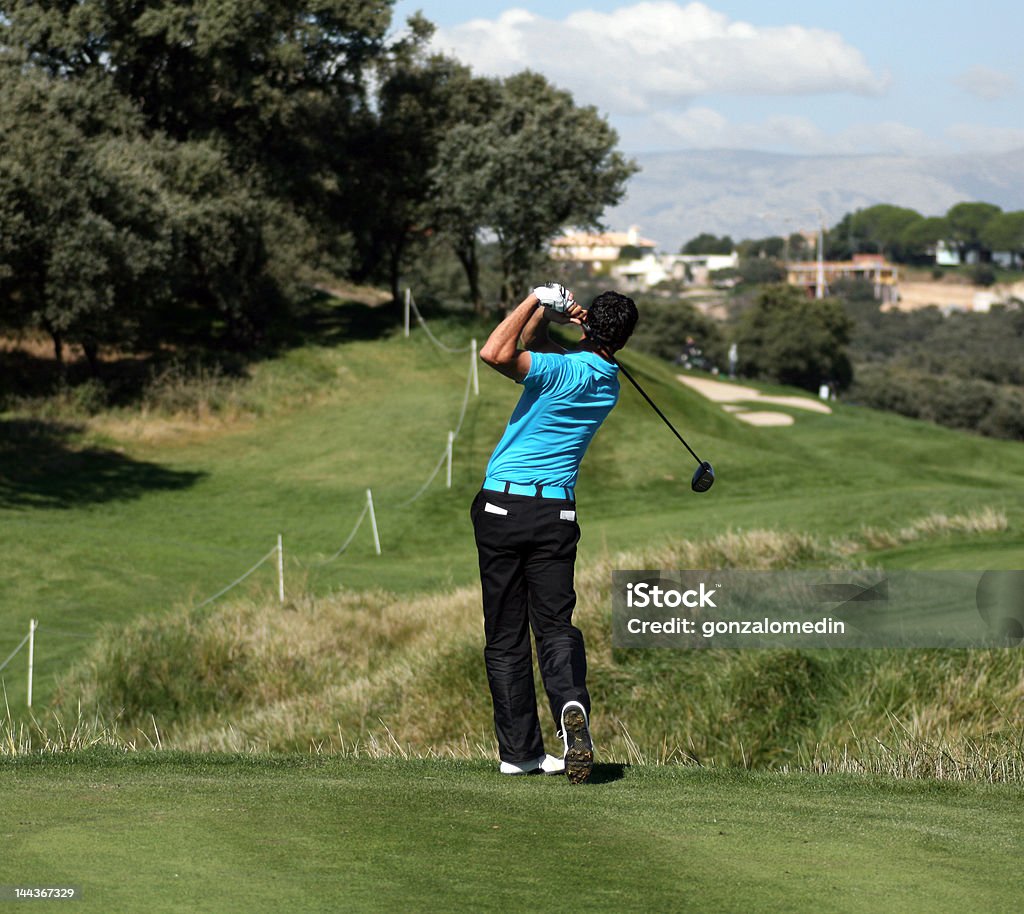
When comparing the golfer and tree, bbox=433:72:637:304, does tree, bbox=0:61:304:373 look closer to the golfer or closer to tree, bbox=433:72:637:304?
tree, bbox=433:72:637:304

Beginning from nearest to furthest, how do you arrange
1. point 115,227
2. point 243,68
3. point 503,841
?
1. point 503,841
2. point 115,227
3. point 243,68

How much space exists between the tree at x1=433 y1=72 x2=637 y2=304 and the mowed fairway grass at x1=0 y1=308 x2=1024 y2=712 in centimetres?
318

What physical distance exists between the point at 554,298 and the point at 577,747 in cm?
188

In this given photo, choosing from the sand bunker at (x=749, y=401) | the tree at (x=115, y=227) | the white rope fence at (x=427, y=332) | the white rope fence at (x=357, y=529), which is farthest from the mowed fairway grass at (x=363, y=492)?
the sand bunker at (x=749, y=401)

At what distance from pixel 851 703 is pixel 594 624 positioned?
10.1 ft

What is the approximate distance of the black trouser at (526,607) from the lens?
6016 mm

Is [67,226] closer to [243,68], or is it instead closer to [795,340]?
[243,68]

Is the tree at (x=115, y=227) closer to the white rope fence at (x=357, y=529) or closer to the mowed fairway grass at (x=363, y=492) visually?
the mowed fairway grass at (x=363, y=492)

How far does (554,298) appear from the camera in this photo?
5867mm

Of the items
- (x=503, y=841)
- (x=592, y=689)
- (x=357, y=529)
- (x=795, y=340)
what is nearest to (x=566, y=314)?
(x=503, y=841)

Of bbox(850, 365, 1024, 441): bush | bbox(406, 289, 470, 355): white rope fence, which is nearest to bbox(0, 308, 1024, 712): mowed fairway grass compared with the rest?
bbox(406, 289, 470, 355): white rope fence

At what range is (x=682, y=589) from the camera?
13.1 m

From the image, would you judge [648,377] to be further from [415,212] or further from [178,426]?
[178,426]

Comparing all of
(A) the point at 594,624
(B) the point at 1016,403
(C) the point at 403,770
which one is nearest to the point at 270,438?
(A) the point at 594,624
